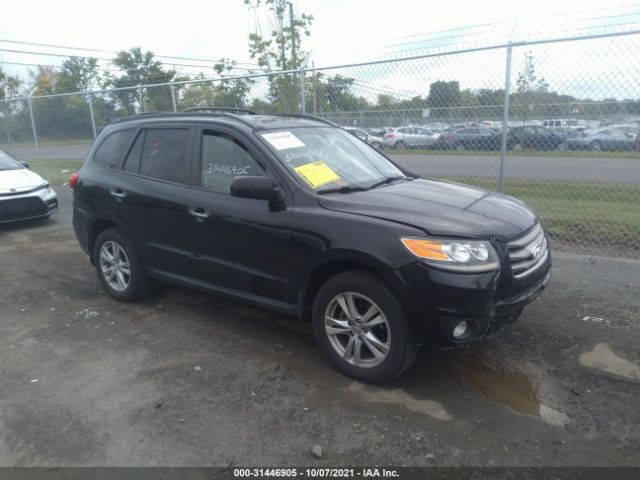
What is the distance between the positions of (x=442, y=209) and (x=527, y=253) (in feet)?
2.02

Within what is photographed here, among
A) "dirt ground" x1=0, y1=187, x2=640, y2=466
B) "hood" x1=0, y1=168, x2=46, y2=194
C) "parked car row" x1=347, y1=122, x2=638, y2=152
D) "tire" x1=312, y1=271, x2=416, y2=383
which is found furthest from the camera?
"hood" x1=0, y1=168, x2=46, y2=194

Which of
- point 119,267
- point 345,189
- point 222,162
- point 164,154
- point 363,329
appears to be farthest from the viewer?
point 119,267

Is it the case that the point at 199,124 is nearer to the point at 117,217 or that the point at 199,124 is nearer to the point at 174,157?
the point at 174,157

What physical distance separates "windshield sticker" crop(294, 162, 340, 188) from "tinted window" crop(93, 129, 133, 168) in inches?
79.6

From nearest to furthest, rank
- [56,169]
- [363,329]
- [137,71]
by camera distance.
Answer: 1. [363,329]
2. [56,169]
3. [137,71]

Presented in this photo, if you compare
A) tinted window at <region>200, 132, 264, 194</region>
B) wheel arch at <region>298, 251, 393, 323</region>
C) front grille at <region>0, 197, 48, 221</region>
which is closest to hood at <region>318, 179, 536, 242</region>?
wheel arch at <region>298, 251, 393, 323</region>

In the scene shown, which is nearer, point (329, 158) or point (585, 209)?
point (329, 158)

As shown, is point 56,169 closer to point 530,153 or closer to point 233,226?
point 233,226

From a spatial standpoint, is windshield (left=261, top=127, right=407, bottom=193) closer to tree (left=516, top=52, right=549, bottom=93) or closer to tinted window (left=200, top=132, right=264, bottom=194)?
tinted window (left=200, top=132, right=264, bottom=194)

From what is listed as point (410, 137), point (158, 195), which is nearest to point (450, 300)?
Answer: point (158, 195)

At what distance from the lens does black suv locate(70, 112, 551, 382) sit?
2975 millimetres

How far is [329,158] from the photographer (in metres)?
3.98

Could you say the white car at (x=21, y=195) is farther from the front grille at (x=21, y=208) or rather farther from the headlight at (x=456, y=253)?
the headlight at (x=456, y=253)

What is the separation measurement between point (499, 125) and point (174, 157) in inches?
165
